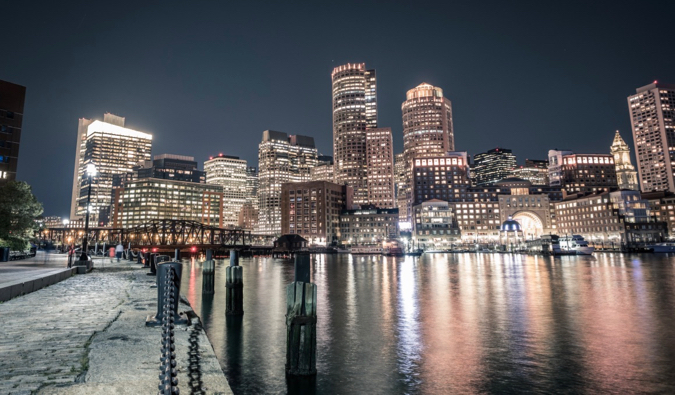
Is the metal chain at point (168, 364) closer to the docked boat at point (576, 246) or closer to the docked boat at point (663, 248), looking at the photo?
the docked boat at point (576, 246)

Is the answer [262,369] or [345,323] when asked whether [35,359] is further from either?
[345,323]

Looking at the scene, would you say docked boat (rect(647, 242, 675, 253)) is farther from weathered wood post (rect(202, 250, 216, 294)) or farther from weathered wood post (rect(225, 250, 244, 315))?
weathered wood post (rect(225, 250, 244, 315))

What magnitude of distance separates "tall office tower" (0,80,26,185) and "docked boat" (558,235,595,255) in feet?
551

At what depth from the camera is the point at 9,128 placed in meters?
77.8

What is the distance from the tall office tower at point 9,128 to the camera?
76.2 meters

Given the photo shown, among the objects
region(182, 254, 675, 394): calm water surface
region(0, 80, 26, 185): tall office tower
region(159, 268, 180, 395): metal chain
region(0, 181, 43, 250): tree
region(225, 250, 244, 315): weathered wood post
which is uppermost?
region(0, 80, 26, 185): tall office tower

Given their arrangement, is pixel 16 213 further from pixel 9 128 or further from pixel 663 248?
pixel 663 248

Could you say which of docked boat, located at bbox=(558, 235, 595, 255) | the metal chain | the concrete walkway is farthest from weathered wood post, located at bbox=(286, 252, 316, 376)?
docked boat, located at bbox=(558, 235, 595, 255)

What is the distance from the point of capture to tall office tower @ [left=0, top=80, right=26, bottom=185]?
76.2 metres

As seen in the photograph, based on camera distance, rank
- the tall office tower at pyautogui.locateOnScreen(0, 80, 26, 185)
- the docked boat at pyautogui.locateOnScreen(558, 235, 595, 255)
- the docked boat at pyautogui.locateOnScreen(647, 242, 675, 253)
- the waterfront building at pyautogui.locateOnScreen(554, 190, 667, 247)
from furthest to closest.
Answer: the waterfront building at pyautogui.locateOnScreen(554, 190, 667, 247)
the docked boat at pyautogui.locateOnScreen(647, 242, 675, 253)
the docked boat at pyautogui.locateOnScreen(558, 235, 595, 255)
the tall office tower at pyautogui.locateOnScreen(0, 80, 26, 185)

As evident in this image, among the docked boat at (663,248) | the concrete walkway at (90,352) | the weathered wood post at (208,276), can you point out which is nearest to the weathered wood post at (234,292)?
the concrete walkway at (90,352)

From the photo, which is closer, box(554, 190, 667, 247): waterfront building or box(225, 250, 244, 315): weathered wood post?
box(225, 250, 244, 315): weathered wood post

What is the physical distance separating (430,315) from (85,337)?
21137 millimetres

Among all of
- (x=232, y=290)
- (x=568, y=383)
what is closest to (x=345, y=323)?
(x=232, y=290)
